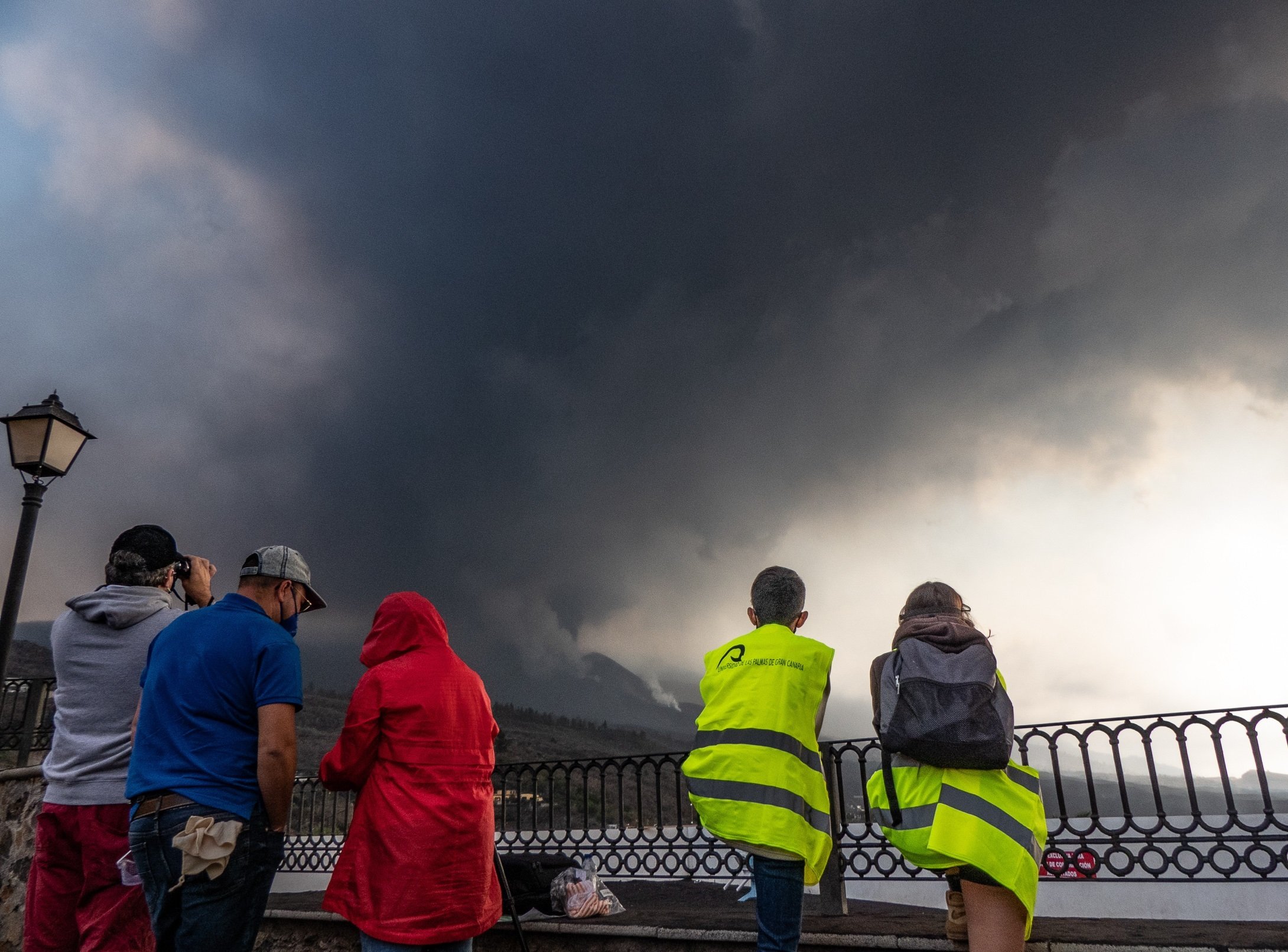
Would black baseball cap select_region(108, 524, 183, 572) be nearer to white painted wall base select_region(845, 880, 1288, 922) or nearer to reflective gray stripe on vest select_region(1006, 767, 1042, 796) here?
reflective gray stripe on vest select_region(1006, 767, 1042, 796)

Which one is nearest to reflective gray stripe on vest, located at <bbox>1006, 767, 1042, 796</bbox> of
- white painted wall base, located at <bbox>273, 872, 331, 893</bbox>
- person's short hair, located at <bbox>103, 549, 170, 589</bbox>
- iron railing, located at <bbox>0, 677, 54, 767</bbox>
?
person's short hair, located at <bbox>103, 549, 170, 589</bbox>

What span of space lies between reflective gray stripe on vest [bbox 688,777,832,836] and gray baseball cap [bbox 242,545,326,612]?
204 centimetres

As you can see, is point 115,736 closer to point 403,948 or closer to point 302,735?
point 403,948

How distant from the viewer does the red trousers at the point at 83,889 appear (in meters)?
3.26

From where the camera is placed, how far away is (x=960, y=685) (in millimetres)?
2992

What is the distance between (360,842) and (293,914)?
455cm

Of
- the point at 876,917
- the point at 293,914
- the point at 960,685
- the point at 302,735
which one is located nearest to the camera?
the point at 960,685

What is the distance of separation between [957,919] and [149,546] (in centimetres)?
413

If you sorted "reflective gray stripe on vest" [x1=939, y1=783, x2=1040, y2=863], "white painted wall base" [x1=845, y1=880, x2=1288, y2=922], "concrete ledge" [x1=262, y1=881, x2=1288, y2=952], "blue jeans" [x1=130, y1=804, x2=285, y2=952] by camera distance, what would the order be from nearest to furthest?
1. "blue jeans" [x1=130, y1=804, x2=285, y2=952]
2. "reflective gray stripe on vest" [x1=939, y1=783, x2=1040, y2=863]
3. "concrete ledge" [x1=262, y1=881, x2=1288, y2=952]
4. "white painted wall base" [x1=845, y1=880, x2=1288, y2=922]

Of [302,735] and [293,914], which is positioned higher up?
[302,735]

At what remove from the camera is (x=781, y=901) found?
123 inches

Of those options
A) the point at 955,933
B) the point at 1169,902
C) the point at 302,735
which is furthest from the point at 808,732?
the point at 302,735

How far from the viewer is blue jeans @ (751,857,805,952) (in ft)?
10.3

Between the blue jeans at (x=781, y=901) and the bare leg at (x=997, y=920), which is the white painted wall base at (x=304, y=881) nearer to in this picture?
the blue jeans at (x=781, y=901)
